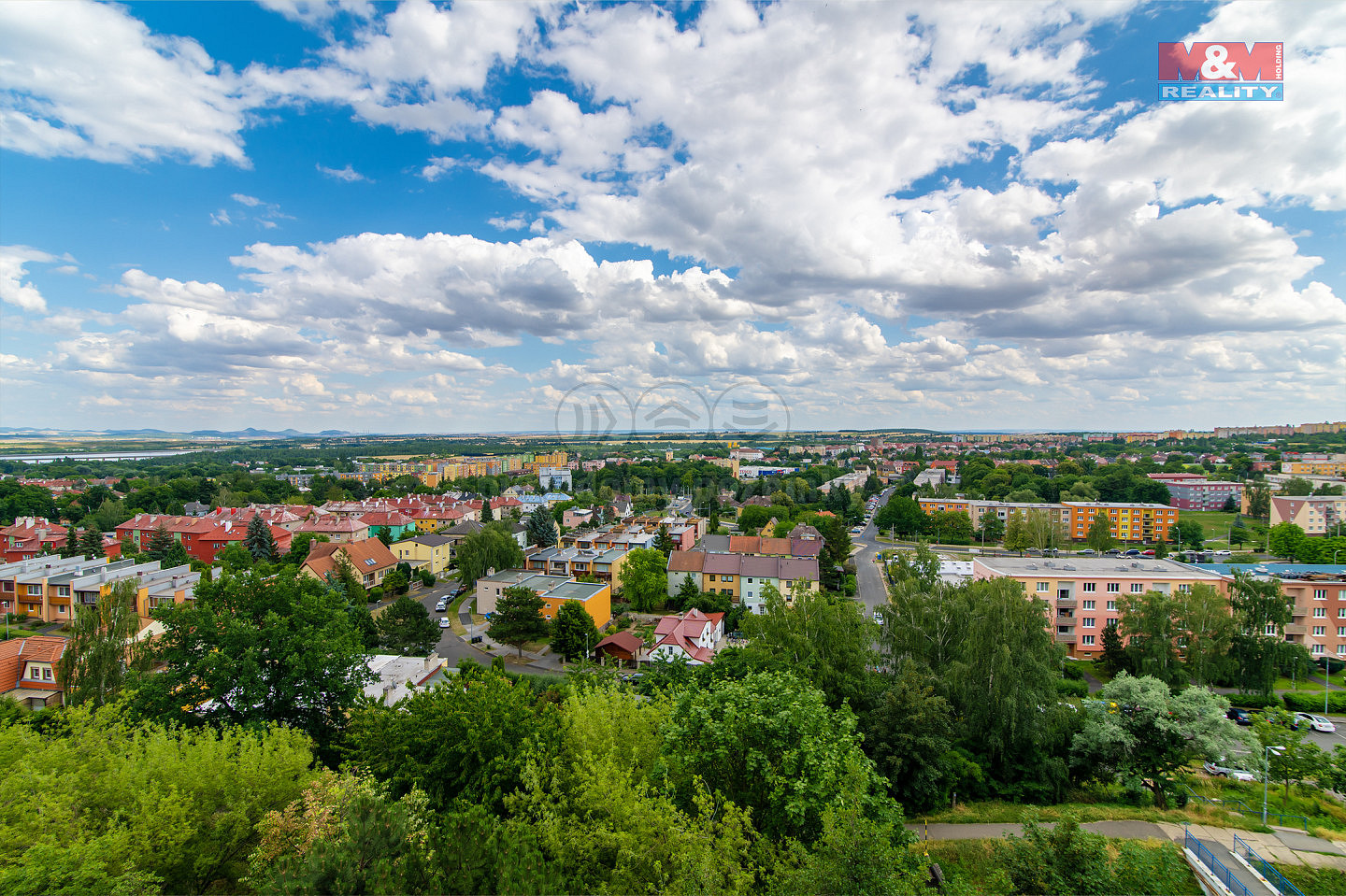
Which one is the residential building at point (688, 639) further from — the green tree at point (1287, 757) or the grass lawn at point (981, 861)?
the green tree at point (1287, 757)

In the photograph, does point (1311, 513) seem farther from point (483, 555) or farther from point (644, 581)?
point (483, 555)

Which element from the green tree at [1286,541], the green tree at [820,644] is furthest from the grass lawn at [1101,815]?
the green tree at [1286,541]

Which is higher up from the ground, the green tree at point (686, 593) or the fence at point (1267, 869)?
the fence at point (1267, 869)

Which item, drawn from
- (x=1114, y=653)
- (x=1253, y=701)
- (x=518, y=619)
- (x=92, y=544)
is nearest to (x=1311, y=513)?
(x=1253, y=701)

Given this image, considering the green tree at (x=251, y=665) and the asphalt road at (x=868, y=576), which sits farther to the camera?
the asphalt road at (x=868, y=576)

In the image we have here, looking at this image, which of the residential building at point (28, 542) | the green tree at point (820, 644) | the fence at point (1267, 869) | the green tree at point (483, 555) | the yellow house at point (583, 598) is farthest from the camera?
the residential building at point (28, 542)

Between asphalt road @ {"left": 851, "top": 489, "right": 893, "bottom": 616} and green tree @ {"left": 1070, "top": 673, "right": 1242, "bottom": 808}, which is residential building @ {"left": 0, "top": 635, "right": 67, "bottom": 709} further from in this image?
green tree @ {"left": 1070, "top": 673, "right": 1242, "bottom": 808}
